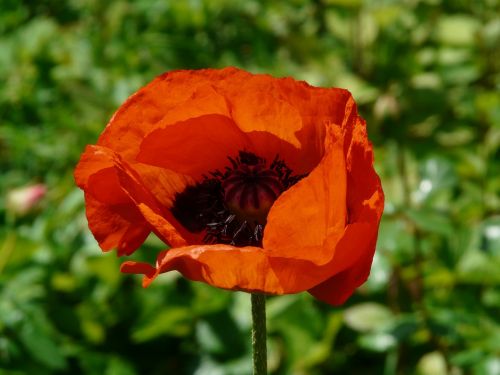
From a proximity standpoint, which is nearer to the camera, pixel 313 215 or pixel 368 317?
pixel 313 215

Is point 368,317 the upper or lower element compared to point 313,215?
lower

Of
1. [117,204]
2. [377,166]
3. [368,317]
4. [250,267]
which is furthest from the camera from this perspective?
[377,166]

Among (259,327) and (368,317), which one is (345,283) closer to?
(259,327)

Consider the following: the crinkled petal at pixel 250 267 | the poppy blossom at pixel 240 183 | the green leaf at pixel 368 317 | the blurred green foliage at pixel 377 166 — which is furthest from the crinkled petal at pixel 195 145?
the green leaf at pixel 368 317

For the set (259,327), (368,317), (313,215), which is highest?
(313,215)

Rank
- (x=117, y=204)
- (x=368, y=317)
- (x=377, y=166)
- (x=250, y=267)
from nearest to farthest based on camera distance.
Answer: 1. (x=250, y=267)
2. (x=117, y=204)
3. (x=368, y=317)
4. (x=377, y=166)

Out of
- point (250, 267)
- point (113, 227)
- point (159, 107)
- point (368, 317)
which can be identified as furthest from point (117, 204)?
point (368, 317)

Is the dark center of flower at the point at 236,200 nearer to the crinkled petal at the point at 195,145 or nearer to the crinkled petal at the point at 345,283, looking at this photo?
the crinkled petal at the point at 195,145

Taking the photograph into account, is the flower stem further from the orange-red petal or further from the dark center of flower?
the dark center of flower
